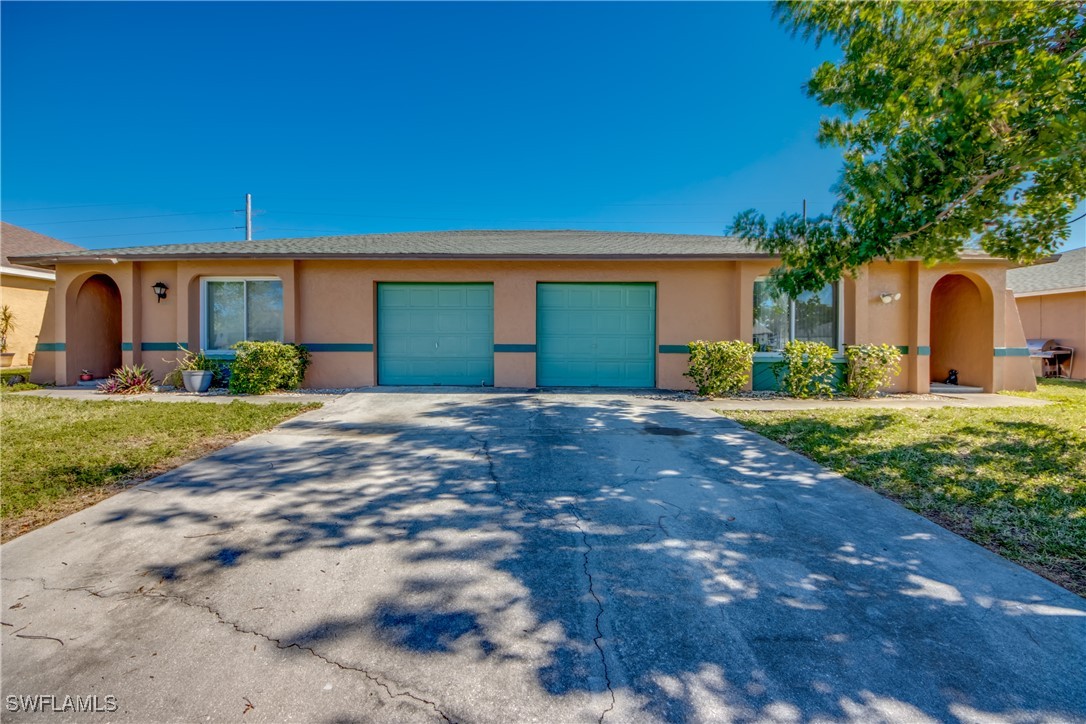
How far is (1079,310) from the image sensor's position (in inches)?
522

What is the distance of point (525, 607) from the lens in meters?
2.33

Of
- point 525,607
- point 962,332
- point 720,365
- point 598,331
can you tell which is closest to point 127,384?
point 598,331

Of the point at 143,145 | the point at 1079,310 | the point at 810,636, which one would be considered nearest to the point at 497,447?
the point at 810,636

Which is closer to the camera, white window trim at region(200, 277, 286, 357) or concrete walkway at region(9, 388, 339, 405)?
concrete walkway at region(9, 388, 339, 405)

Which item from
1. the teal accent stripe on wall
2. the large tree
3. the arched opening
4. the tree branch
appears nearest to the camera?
the large tree

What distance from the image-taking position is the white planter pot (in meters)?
9.30

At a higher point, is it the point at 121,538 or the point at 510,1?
the point at 510,1

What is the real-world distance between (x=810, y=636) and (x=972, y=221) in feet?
19.8

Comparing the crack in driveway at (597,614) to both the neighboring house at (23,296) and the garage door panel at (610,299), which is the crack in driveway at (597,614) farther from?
the neighboring house at (23,296)

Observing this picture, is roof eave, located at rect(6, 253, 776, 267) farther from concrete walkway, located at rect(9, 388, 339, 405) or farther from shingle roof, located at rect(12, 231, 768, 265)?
concrete walkway, located at rect(9, 388, 339, 405)

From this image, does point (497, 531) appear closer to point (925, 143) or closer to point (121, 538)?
point (121, 538)

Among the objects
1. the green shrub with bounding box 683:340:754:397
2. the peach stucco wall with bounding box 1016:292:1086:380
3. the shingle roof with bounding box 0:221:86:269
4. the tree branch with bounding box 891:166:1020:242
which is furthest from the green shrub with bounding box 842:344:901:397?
the shingle roof with bounding box 0:221:86:269

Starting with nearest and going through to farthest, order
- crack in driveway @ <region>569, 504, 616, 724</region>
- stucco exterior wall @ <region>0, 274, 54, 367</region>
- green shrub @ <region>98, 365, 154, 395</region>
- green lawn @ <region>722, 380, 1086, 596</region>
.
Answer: crack in driveway @ <region>569, 504, 616, 724</region>
green lawn @ <region>722, 380, 1086, 596</region>
green shrub @ <region>98, 365, 154, 395</region>
stucco exterior wall @ <region>0, 274, 54, 367</region>

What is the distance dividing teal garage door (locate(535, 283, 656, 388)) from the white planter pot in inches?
266
